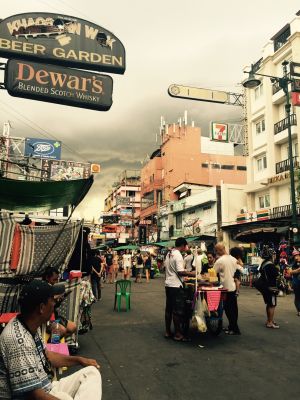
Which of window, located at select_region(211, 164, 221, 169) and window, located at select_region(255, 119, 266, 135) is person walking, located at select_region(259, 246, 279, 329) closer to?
window, located at select_region(255, 119, 266, 135)

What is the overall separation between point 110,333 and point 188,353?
2.23 m

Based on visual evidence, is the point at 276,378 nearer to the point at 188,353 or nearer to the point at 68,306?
the point at 188,353

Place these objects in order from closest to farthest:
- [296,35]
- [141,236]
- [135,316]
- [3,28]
Result: [3,28] < [135,316] < [296,35] < [141,236]

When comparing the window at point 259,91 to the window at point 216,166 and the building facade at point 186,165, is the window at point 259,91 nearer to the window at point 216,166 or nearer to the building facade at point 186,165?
the building facade at point 186,165

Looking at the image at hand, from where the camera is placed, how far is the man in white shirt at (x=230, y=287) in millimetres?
7645

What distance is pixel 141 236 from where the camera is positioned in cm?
4572

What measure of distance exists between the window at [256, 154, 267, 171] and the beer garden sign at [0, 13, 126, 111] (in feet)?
80.9

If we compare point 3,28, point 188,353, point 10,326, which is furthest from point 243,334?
point 3,28

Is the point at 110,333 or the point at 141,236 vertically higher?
the point at 141,236

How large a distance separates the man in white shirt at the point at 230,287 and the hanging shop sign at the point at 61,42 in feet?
17.4

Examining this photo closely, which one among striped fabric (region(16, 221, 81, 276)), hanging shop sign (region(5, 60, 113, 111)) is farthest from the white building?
striped fabric (region(16, 221, 81, 276))

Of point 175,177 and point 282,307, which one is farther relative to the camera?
point 175,177

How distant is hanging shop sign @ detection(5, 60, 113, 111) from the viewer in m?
8.04

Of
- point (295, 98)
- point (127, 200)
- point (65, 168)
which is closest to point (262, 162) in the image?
point (295, 98)
